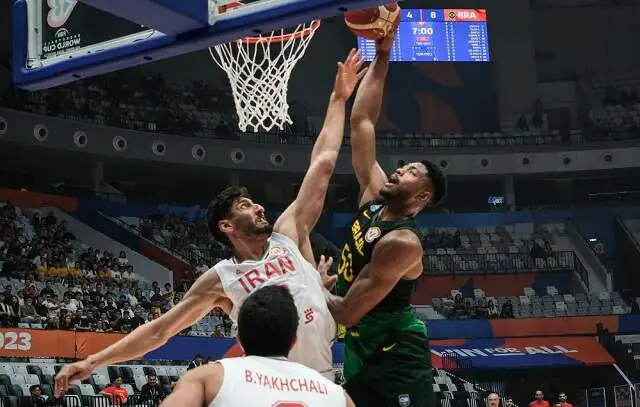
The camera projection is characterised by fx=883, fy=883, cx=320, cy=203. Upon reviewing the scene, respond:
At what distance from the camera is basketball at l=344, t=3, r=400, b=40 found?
480 centimetres

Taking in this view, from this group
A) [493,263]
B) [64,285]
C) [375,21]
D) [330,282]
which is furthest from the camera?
[493,263]

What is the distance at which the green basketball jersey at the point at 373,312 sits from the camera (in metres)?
4.32

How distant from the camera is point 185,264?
71.9 ft

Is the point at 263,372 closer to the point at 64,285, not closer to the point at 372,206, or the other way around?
the point at 372,206

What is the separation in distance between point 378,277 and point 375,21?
1530mm

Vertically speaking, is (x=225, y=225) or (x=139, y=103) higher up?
(x=139, y=103)

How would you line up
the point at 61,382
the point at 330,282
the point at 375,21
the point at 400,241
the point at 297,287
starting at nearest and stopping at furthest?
the point at 61,382, the point at 297,287, the point at 400,241, the point at 330,282, the point at 375,21

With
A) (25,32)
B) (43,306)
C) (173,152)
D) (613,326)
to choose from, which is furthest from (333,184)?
(25,32)

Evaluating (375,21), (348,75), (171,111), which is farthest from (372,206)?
(171,111)

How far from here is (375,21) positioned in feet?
15.8

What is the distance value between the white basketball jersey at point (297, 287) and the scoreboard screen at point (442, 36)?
21.8 meters

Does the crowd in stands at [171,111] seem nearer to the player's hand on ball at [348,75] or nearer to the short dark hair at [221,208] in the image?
the player's hand on ball at [348,75]

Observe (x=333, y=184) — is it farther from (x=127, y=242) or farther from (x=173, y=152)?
(x=127, y=242)

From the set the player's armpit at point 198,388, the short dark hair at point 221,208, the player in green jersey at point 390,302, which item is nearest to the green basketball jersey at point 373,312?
the player in green jersey at point 390,302
